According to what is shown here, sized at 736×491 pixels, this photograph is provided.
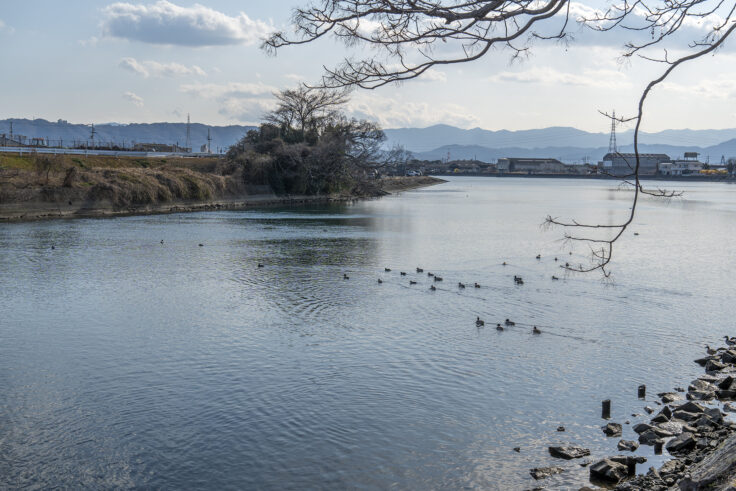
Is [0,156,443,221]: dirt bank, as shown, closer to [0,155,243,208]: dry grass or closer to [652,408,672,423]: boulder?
[0,155,243,208]: dry grass

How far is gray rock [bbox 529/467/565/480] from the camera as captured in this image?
8.12 metres

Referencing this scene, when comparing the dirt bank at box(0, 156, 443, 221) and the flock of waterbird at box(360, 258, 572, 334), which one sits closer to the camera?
the flock of waterbird at box(360, 258, 572, 334)

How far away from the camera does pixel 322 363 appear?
495 inches

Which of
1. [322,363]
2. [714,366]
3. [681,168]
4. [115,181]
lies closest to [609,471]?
[714,366]

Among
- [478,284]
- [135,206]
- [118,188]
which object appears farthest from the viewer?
[135,206]

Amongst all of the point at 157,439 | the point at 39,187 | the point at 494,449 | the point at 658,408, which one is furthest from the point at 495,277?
the point at 39,187

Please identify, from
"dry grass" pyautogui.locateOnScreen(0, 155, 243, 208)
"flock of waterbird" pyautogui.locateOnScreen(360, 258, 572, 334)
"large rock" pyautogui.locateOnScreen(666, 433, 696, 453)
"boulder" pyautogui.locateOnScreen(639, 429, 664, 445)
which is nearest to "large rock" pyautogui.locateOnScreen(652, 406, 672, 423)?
"boulder" pyautogui.locateOnScreen(639, 429, 664, 445)

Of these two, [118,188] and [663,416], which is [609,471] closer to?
[663,416]

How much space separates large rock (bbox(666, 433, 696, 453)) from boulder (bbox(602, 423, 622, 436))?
75 centimetres

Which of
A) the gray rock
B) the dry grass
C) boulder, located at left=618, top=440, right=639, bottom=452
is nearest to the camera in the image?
the gray rock

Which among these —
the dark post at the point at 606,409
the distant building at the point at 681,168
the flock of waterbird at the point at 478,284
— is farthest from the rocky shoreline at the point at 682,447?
the distant building at the point at 681,168

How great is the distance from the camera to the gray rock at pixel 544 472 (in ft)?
26.6

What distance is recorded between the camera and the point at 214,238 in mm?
32906

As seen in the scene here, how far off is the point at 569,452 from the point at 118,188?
45375 mm
